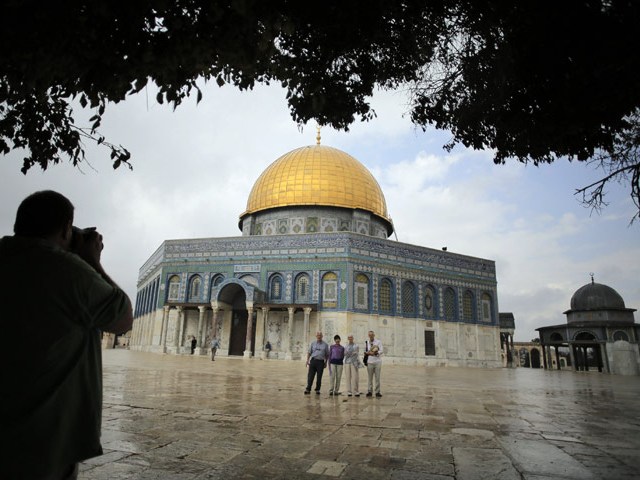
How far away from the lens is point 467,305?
3169cm

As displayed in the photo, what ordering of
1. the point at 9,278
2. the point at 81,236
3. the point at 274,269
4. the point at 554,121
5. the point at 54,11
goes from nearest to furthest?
1. the point at 9,278
2. the point at 81,236
3. the point at 54,11
4. the point at 554,121
5. the point at 274,269

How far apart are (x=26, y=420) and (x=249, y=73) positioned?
8.47 feet

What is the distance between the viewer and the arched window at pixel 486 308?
105 ft

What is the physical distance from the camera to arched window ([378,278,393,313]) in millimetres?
28578

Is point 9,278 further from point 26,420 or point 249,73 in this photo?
point 249,73

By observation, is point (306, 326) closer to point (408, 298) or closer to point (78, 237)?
point (408, 298)

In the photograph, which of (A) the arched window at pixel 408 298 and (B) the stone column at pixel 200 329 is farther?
(A) the arched window at pixel 408 298

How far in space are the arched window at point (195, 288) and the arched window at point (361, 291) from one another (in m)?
10.4

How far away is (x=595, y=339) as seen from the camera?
30469mm

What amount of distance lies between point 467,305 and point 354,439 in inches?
1153

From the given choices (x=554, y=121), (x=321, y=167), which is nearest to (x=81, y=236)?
(x=554, y=121)

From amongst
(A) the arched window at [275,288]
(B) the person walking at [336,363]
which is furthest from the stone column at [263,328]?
(B) the person walking at [336,363]

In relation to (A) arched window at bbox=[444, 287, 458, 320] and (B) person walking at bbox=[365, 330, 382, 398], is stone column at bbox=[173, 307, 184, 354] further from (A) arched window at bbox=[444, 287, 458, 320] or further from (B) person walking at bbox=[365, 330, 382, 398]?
(B) person walking at bbox=[365, 330, 382, 398]

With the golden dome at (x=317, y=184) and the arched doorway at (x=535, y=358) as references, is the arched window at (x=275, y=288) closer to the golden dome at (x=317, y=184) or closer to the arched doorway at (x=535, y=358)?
the golden dome at (x=317, y=184)
